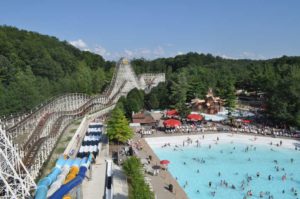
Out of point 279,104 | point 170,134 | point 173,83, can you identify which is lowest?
point 170,134

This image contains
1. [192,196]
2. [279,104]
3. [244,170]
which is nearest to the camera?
[192,196]

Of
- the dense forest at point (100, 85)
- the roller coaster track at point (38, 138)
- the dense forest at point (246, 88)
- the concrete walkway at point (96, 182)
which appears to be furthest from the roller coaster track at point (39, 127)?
the dense forest at point (246, 88)

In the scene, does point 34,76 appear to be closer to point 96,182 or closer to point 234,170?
point 96,182

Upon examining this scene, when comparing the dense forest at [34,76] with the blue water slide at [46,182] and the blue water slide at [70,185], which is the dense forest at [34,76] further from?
the blue water slide at [70,185]

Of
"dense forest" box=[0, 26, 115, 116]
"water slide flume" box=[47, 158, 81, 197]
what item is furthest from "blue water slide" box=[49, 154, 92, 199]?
"dense forest" box=[0, 26, 115, 116]

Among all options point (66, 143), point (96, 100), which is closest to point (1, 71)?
point (96, 100)

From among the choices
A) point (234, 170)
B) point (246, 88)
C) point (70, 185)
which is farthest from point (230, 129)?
point (246, 88)

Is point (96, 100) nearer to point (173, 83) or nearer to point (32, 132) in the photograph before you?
point (173, 83)
